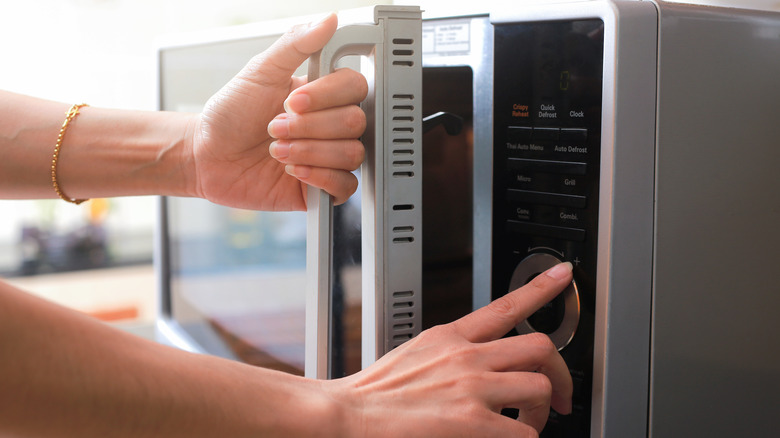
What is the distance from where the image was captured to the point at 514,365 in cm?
52

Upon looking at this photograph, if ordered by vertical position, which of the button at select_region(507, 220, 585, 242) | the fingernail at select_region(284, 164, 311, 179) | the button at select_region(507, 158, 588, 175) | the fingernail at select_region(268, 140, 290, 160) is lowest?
the button at select_region(507, 220, 585, 242)

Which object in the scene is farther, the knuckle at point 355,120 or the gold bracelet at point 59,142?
the gold bracelet at point 59,142

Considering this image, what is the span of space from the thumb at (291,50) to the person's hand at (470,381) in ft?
0.79

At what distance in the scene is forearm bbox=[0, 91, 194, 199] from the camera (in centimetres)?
81

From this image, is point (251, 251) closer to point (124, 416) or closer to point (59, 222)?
point (124, 416)

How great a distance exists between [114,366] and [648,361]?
0.37m

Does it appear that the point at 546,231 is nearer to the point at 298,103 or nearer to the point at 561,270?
the point at 561,270

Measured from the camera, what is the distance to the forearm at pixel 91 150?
2.65ft

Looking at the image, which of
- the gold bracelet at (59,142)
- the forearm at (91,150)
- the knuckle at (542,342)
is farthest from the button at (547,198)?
the gold bracelet at (59,142)

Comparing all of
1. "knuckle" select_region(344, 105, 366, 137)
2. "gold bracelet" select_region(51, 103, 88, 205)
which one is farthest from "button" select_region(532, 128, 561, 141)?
"gold bracelet" select_region(51, 103, 88, 205)

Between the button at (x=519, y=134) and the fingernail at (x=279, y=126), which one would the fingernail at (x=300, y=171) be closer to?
the fingernail at (x=279, y=126)

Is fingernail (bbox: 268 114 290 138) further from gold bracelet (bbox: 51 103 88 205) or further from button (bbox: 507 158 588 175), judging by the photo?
gold bracelet (bbox: 51 103 88 205)

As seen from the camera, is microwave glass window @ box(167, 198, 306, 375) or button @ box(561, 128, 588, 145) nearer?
button @ box(561, 128, 588, 145)

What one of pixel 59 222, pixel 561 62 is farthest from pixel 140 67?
pixel 561 62
